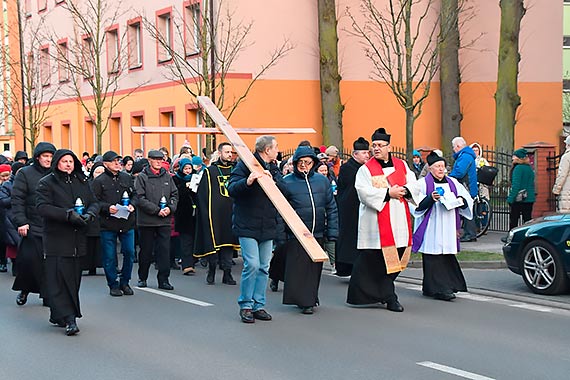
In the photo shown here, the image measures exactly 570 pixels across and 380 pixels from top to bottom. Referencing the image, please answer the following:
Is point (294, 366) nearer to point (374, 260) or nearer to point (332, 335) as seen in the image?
point (332, 335)

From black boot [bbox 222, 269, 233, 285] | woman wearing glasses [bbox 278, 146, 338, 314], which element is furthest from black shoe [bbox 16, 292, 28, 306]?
woman wearing glasses [bbox 278, 146, 338, 314]

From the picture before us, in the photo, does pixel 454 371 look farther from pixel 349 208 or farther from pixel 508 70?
pixel 508 70

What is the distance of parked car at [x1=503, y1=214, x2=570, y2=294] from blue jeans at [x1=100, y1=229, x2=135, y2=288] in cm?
478

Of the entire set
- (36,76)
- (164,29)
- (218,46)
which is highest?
(164,29)

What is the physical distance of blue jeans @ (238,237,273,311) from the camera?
10156 mm

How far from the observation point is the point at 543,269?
11.9 meters

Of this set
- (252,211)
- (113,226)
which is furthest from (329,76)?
(252,211)

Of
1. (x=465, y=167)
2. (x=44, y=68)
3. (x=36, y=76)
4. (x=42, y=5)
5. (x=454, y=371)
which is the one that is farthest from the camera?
(x=44, y=68)

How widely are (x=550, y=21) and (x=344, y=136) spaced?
801cm

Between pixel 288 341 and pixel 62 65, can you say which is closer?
pixel 288 341

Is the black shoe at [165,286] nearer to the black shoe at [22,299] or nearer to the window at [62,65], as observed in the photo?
the black shoe at [22,299]

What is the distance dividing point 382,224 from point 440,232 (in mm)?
1254

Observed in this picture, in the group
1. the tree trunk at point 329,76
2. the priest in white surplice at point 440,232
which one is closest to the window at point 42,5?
the tree trunk at point 329,76

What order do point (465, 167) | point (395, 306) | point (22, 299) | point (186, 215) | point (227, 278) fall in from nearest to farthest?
point (395, 306), point (22, 299), point (227, 278), point (186, 215), point (465, 167)
